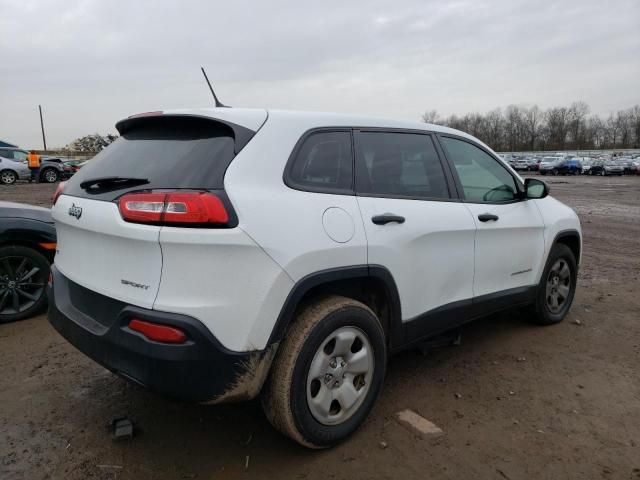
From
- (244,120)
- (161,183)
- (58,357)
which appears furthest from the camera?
(58,357)

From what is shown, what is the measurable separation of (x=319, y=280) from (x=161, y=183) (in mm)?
858

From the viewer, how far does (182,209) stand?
211 centimetres

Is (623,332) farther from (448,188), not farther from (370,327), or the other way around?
(370,327)

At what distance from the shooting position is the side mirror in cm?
385

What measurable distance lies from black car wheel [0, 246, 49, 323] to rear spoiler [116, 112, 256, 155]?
2.14 meters

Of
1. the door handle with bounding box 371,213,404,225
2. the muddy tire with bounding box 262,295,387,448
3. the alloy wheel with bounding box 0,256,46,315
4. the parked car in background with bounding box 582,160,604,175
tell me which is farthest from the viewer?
the parked car in background with bounding box 582,160,604,175

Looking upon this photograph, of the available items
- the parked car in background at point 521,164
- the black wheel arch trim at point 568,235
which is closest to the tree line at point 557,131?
the parked car in background at point 521,164

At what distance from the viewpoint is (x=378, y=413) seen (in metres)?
2.97

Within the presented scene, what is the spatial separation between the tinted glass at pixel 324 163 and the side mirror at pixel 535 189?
1824 millimetres

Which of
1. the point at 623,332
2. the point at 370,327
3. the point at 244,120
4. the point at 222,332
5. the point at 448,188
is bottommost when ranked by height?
the point at 623,332

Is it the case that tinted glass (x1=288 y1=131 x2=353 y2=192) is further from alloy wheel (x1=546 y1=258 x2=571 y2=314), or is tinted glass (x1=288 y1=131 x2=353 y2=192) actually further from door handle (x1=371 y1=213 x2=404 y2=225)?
alloy wheel (x1=546 y1=258 x2=571 y2=314)

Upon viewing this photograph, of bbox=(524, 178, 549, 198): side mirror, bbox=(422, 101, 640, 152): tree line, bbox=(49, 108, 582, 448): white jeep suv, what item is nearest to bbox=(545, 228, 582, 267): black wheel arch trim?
bbox=(524, 178, 549, 198): side mirror

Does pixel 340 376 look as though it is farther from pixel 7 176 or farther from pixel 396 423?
pixel 7 176

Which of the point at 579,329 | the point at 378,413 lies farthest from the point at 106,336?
the point at 579,329
